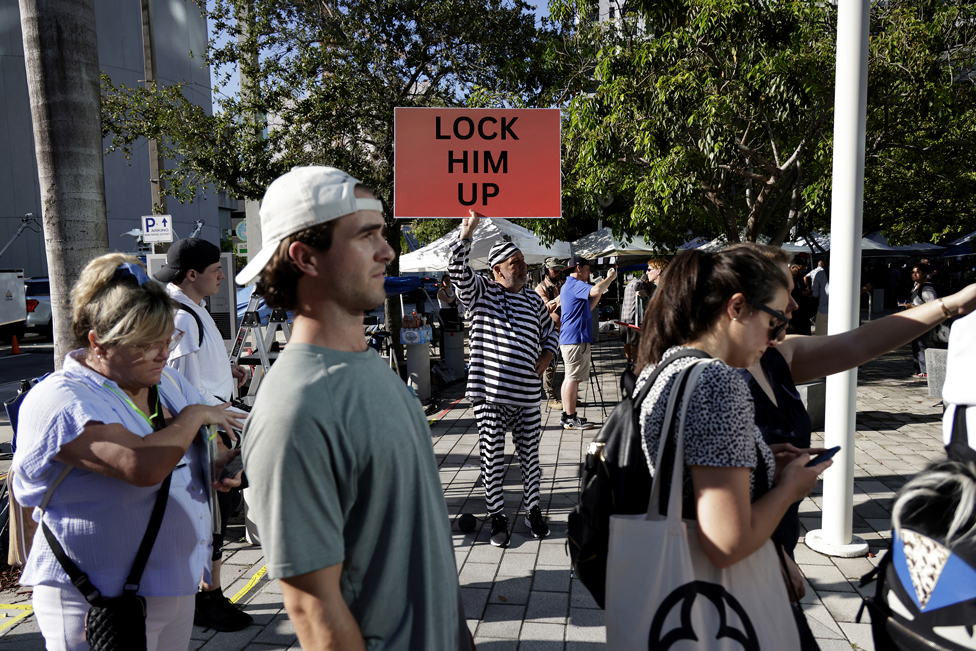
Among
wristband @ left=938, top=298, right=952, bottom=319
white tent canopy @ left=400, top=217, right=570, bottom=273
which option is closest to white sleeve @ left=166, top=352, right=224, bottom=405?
wristband @ left=938, top=298, right=952, bottom=319

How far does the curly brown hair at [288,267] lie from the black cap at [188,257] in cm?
262

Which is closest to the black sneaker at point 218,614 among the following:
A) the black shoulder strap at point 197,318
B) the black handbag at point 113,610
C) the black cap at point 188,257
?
the black shoulder strap at point 197,318

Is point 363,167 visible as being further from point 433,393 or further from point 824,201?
point 824,201

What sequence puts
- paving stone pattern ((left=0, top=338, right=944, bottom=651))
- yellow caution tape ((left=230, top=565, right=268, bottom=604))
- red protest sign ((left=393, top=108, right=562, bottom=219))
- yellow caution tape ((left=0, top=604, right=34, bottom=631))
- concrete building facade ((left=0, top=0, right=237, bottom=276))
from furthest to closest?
1. concrete building facade ((left=0, top=0, right=237, bottom=276))
2. red protest sign ((left=393, top=108, right=562, bottom=219))
3. yellow caution tape ((left=230, top=565, right=268, bottom=604))
4. yellow caution tape ((left=0, top=604, right=34, bottom=631))
5. paving stone pattern ((left=0, top=338, right=944, bottom=651))

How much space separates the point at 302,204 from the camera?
1.44 m

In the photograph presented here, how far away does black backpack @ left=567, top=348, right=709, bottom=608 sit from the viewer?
170 cm

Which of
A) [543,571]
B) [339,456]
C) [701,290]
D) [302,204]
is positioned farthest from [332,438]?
[543,571]

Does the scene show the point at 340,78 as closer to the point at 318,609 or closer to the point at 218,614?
A: the point at 218,614

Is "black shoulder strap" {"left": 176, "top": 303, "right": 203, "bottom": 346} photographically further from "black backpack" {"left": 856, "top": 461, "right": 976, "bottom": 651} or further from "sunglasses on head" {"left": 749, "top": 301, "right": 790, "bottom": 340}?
"black backpack" {"left": 856, "top": 461, "right": 976, "bottom": 651}

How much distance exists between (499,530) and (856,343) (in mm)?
2818

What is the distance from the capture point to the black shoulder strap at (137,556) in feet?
6.70

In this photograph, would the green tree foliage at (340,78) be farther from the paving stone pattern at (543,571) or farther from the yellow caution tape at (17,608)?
the yellow caution tape at (17,608)

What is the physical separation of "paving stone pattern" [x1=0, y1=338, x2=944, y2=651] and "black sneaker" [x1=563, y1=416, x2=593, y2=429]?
0.38m

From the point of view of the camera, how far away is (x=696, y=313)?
6.10 ft
